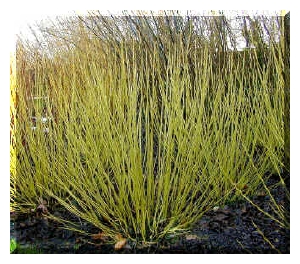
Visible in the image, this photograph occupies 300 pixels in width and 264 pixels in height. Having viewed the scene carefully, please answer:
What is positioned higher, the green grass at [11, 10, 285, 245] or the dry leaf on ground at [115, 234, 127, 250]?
the green grass at [11, 10, 285, 245]

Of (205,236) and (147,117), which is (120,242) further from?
(147,117)

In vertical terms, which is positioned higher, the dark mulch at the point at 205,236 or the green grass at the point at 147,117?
the green grass at the point at 147,117

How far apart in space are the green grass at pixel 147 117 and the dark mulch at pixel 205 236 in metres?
0.07

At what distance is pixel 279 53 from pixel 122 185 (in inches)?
48.3

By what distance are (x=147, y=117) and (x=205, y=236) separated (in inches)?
30.9

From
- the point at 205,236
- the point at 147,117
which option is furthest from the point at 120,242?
the point at 147,117

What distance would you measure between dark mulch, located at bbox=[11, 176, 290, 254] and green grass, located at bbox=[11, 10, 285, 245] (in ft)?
0.22

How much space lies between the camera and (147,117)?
2137mm

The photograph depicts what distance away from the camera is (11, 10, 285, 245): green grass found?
2.11 m

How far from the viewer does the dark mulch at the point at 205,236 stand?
2.14m

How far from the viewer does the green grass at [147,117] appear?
2105 mm

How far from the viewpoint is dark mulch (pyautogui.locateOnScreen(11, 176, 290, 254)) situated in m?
2.14
